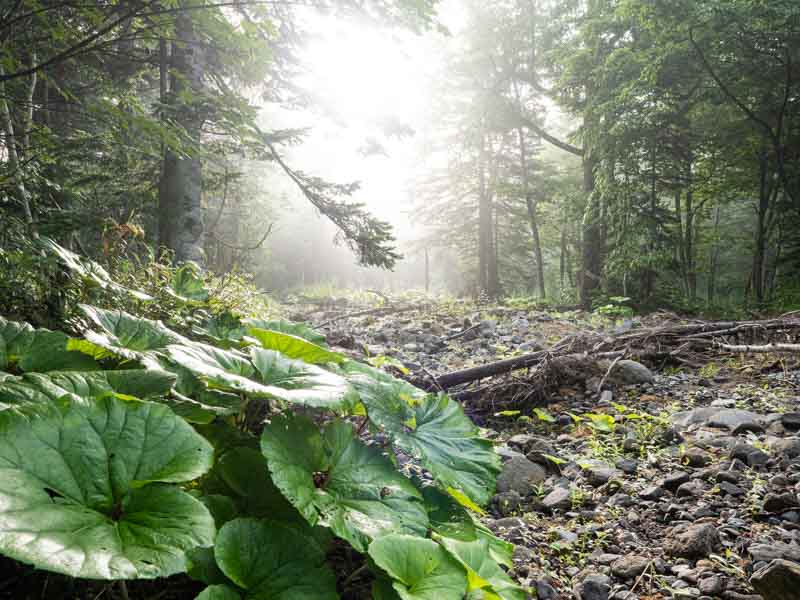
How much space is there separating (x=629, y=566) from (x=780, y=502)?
0.61m

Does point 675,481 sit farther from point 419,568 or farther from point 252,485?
point 252,485

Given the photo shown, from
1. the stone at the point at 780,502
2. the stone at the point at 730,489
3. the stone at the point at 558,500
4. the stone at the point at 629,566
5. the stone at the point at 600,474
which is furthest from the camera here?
the stone at the point at 600,474

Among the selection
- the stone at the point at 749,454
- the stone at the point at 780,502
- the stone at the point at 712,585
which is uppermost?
the stone at the point at 749,454

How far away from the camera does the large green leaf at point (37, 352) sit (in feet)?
3.44

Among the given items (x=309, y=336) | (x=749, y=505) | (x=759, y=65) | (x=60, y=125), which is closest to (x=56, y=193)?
(x=60, y=125)

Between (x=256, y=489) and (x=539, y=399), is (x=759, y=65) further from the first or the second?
(x=256, y=489)

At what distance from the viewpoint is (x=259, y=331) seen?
1258 millimetres

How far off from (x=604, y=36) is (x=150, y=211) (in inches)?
320

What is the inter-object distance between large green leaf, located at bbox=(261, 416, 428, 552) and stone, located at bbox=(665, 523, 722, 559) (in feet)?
2.87

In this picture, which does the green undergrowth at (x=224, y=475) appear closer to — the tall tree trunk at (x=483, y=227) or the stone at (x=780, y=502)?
the stone at (x=780, y=502)

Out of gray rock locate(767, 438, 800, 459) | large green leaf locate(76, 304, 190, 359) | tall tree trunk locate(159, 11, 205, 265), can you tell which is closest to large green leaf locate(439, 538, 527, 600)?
large green leaf locate(76, 304, 190, 359)

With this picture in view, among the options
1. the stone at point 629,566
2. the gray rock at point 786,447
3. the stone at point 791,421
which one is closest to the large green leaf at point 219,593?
the stone at point 629,566

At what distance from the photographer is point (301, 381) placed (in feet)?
3.41

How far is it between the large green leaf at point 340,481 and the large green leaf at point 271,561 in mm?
61
